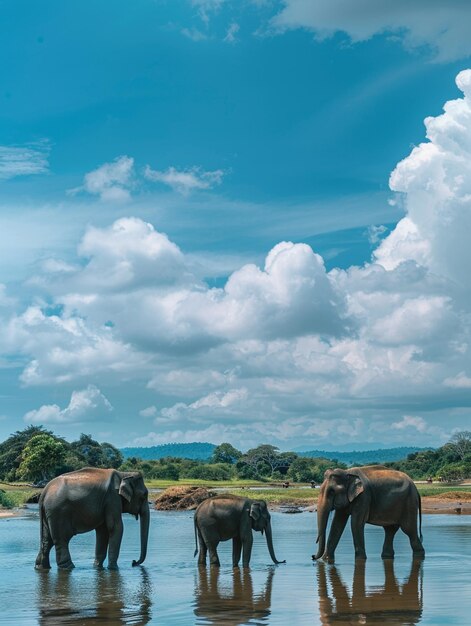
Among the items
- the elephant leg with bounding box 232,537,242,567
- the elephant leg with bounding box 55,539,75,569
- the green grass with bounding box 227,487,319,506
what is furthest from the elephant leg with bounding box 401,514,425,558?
the green grass with bounding box 227,487,319,506

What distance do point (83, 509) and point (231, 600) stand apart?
22.9 feet

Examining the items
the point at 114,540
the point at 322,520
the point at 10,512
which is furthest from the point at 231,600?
the point at 10,512

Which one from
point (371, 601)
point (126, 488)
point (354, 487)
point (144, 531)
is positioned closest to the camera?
point (371, 601)

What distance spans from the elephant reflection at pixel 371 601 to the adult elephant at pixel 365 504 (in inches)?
107

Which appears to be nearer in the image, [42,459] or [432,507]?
[432,507]

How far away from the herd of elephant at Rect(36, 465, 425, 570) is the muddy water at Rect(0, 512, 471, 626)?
2.02 feet

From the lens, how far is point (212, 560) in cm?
2450

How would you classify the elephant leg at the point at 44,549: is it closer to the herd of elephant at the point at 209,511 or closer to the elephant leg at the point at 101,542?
the herd of elephant at the point at 209,511

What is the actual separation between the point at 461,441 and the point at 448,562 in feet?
413

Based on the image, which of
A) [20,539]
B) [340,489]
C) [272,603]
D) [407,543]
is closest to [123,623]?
[272,603]

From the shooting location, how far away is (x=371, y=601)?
1767 cm

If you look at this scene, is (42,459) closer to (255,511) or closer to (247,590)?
(255,511)

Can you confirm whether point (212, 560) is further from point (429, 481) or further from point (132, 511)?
point (429, 481)

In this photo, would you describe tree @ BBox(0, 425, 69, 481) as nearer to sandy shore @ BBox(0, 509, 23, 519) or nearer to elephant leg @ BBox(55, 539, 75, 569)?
sandy shore @ BBox(0, 509, 23, 519)
